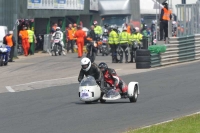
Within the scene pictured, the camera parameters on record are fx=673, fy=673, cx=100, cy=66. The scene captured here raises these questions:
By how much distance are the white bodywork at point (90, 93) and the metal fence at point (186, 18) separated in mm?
15865

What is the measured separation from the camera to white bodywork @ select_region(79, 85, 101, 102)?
1494cm

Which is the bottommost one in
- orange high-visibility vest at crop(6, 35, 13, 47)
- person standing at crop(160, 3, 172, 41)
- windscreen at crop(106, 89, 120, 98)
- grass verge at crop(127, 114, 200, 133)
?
grass verge at crop(127, 114, 200, 133)

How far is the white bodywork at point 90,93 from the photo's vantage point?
1494 centimetres

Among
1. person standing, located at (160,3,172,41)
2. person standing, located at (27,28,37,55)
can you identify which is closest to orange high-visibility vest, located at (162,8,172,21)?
person standing, located at (160,3,172,41)

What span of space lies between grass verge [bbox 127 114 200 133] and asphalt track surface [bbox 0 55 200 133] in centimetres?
69

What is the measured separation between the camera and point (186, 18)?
3083cm

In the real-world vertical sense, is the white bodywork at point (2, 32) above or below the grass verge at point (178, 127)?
above

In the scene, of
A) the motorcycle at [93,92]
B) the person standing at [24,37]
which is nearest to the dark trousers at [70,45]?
the person standing at [24,37]

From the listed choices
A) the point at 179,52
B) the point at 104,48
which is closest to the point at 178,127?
the point at 179,52

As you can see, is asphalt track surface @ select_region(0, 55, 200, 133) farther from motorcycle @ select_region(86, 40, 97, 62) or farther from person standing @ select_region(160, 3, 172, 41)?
person standing @ select_region(160, 3, 172, 41)

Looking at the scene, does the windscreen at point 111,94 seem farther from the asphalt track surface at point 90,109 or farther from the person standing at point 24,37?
the person standing at point 24,37

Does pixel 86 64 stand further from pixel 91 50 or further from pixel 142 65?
pixel 91 50

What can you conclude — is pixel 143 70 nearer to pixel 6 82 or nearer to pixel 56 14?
pixel 6 82

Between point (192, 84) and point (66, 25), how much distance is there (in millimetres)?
24379
